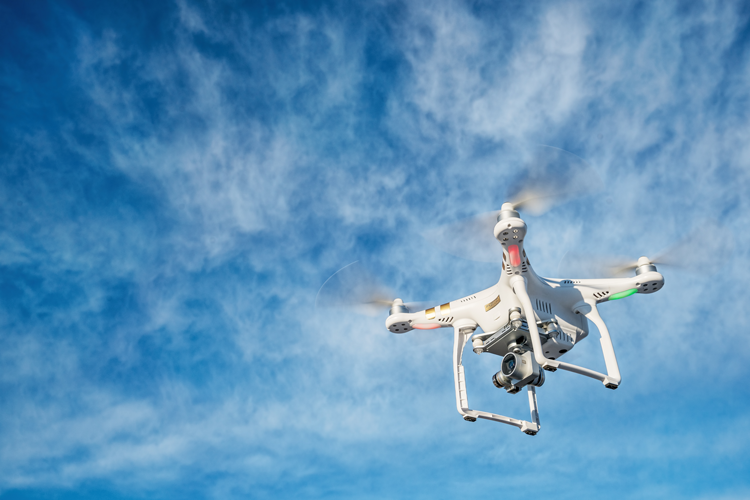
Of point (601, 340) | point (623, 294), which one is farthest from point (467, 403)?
point (623, 294)

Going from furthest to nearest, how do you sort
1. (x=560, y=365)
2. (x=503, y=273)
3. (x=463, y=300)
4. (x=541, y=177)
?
(x=463, y=300)
(x=503, y=273)
(x=541, y=177)
(x=560, y=365)

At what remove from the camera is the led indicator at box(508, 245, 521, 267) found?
2648 centimetres

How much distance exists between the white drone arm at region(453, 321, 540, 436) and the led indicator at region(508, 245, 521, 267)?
15.0 feet

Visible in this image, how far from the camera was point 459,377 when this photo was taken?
28547 mm

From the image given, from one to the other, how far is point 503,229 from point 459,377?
7.59 metres

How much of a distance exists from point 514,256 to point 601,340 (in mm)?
5358

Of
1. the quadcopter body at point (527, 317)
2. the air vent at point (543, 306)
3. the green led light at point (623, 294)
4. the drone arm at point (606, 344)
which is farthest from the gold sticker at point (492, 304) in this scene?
the green led light at point (623, 294)

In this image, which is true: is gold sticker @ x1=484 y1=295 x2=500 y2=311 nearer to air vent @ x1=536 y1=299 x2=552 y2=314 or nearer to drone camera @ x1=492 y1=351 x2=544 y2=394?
air vent @ x1=536 y1=299 x2=552 y2=314

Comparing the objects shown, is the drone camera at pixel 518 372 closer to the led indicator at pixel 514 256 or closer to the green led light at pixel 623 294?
the led indicator at pixel 514 256

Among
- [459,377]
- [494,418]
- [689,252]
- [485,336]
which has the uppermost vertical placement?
[689,252]

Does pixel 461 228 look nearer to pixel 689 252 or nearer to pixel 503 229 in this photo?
pixel 503 229

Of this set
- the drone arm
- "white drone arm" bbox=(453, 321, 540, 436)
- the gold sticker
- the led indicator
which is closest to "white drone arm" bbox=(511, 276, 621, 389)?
the drone arm

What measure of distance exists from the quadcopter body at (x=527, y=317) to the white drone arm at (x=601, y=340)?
0.14ft

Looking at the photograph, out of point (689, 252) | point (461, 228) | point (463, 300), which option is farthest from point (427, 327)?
point (689, 252)
